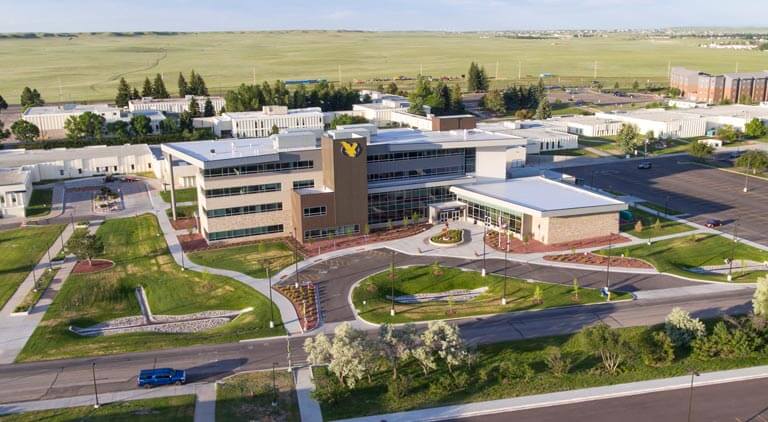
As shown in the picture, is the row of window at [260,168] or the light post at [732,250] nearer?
the light post at [732,250]

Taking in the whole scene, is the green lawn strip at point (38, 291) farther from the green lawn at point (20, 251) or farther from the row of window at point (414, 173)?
the row of window at point (414, 173)

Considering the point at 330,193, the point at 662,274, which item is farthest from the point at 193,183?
the point at 662,274

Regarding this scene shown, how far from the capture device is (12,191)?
79438mm

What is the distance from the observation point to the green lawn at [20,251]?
57.7 m

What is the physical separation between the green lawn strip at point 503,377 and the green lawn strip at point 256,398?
2026 mm

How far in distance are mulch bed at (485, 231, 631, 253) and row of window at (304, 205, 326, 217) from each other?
1732 centimetres

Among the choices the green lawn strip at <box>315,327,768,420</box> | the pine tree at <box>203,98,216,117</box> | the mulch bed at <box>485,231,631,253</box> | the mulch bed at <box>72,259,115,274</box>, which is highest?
the pine tree at <box>203,98,216,117</box>

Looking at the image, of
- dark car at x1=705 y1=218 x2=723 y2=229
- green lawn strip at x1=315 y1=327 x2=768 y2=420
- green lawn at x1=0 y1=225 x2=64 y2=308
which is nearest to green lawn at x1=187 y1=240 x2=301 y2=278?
green lawn at x1=0 y1=225 x2=64 y2=308

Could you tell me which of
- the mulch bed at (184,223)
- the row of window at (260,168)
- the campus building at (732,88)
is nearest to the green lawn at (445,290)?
the row of window at (260,168)

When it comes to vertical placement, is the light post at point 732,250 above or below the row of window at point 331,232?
below

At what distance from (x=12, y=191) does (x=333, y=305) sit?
5117 cm

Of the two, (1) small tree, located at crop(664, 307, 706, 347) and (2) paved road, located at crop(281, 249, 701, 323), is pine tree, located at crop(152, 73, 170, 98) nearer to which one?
(2) paved road, located at crop(281, 249, 701, 323)

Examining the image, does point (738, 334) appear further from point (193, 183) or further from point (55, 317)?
point (193, 183)

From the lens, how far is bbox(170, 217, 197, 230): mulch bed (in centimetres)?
7325
